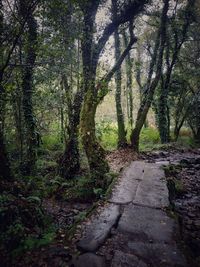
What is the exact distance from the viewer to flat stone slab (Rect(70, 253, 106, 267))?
2792 millimetres

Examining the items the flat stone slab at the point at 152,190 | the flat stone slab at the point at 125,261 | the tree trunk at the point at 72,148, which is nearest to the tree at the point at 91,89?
the tree trunk at the point at 72,148

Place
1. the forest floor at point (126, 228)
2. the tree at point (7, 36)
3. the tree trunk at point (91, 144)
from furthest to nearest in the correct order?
the tree trunk at point (91, 144) < the tree at point (7, 36) < the forest floor at point (126, 228)

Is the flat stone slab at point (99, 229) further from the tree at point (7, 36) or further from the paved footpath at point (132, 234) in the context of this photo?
A: the tree at point (7, 36)

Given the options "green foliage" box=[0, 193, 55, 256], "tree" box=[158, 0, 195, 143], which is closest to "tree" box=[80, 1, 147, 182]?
"green foliage" box=[0, 193, 55, 256]

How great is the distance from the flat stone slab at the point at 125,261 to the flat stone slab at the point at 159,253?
9 centimetres

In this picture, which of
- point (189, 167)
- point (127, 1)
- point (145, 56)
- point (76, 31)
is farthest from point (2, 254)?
point (145, 56)

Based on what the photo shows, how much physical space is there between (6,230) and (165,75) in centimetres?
1292

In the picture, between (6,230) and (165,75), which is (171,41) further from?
(6,230)

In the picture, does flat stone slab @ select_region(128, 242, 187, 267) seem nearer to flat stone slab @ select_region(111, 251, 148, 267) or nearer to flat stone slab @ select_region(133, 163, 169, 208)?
flat stone slab @ select_region(111, 251, 148, 267)

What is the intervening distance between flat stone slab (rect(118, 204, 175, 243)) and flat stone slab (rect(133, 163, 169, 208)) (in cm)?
27

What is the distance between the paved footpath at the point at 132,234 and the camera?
9.45 feet

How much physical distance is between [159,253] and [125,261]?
1.49 ft

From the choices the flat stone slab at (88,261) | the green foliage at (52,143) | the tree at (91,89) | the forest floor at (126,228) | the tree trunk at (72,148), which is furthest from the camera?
the green foliage at (52,143)

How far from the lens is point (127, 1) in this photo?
8664mm
